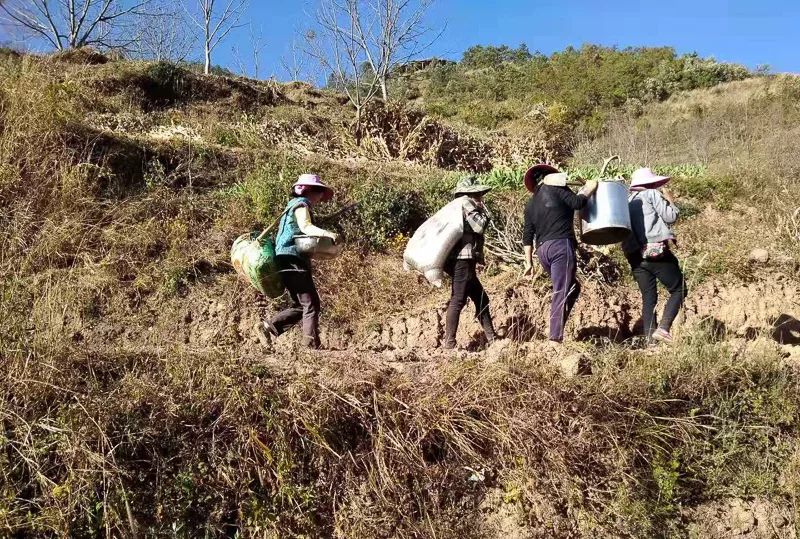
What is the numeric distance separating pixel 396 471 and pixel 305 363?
3.11 feet

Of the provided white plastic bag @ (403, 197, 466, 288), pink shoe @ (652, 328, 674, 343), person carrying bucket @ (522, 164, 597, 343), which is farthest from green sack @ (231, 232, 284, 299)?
pink shoe @ (652, 328, 674, 343)

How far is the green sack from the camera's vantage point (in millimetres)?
4984

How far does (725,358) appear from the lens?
177 inches

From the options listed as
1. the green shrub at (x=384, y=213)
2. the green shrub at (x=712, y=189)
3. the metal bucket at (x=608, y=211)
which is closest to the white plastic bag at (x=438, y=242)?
the metal bucket at (x=608, y=211)

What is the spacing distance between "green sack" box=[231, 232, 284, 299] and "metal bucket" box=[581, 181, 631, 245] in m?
2.42

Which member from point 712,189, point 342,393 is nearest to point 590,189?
point 342,393

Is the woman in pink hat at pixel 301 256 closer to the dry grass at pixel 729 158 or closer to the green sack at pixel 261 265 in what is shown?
the green sack at pixel 261 265

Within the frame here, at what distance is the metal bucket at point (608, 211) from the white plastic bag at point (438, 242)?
978 millimetres

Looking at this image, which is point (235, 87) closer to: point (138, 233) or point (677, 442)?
point (138, 233)

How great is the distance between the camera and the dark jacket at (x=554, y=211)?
503 cm

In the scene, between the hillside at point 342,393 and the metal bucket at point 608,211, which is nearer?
the hillside at point 342,393

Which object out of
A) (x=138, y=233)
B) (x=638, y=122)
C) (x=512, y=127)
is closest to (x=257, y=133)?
(x=138, y=233)

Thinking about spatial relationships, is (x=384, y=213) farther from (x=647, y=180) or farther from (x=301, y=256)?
(x=647, y=180)

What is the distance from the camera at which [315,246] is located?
502cm
